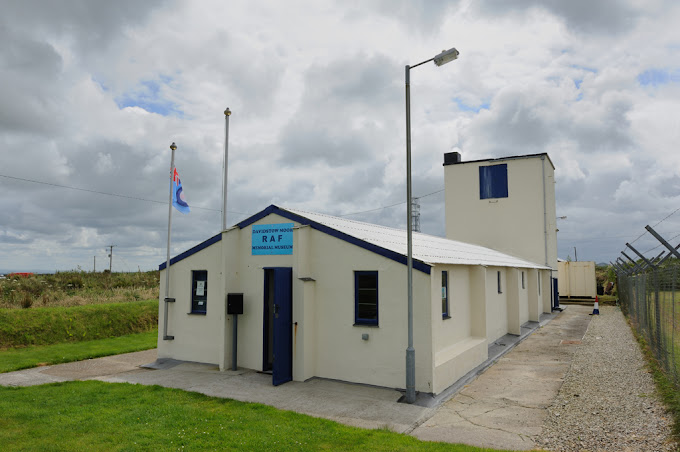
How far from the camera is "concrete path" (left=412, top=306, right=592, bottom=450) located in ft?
24.2

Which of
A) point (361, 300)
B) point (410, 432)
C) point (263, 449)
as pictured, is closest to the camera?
point (263, 449)

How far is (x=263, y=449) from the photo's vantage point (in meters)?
6.63

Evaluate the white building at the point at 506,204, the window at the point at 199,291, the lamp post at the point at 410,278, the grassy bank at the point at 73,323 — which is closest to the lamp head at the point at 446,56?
the lamp post at the point at 410,278

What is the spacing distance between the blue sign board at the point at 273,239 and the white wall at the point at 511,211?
25.2 m

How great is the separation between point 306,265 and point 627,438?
7271 millimetres

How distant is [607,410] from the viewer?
835 cm

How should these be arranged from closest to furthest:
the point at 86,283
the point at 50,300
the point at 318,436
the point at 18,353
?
the point at 318,436 < the point at 18,353 < the point at 50,300 < the point at 86,283

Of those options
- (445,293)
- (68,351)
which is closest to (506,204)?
(445,293)

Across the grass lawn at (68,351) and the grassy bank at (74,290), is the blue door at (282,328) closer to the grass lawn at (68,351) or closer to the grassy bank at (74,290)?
the grass lawn at (68,351)

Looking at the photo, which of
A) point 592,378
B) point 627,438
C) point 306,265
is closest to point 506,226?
point 592,378

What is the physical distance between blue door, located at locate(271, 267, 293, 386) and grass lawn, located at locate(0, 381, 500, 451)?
1.78 meters

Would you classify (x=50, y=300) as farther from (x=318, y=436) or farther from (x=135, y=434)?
(x=318, y=436)

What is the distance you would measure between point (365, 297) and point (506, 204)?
25.8 meters

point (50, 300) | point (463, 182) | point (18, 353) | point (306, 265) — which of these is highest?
point (463, 182)
